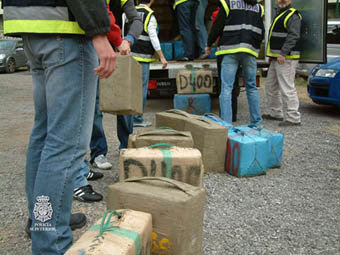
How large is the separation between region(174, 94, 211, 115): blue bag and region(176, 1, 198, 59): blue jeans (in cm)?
101

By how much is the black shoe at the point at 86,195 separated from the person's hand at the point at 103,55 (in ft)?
4.65

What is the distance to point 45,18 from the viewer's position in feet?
5.57

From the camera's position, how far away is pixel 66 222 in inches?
72.8

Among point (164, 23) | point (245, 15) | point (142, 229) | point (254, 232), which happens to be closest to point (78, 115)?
point (142, 229)

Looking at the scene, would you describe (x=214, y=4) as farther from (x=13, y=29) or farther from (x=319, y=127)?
(x=13, y=29)

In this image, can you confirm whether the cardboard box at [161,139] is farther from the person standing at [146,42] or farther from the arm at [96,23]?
the person standing at [146,42]

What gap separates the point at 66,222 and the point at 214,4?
808 cm

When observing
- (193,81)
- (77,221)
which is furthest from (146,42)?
(77,221)

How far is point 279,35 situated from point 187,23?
169cm

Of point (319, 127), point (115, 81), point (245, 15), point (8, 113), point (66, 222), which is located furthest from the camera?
point (8, 113)

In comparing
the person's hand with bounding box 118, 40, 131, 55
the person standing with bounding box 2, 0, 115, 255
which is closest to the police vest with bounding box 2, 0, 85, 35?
the person standing with bounding box 2, 0, 115, 255

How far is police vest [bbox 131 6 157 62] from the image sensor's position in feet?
17.1

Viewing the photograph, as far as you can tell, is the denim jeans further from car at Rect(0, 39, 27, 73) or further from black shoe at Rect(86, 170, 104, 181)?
car at Rect(0, 39, 27, 73)

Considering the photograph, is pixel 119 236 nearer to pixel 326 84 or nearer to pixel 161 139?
pixel 161 139
